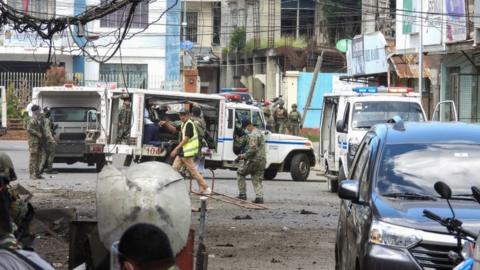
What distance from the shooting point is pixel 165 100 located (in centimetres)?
2416

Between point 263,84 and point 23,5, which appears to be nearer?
point 23,5

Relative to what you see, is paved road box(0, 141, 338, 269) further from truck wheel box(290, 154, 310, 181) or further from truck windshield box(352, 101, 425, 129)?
truck windshield box(352, 101, 425, 129)

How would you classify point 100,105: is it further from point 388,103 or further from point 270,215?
point 270,215

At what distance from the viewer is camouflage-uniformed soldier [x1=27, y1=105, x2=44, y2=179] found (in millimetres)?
22516

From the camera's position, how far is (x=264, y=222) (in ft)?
48.3

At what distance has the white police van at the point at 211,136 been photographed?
77.0 feet

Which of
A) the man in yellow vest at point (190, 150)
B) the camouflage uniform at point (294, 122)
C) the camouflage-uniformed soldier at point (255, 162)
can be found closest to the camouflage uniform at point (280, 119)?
the camouflage uniform at point (294, 122)

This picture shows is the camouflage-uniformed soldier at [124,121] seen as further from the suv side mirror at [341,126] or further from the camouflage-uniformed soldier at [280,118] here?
the camouflage-uniformed soldier at [280,118]

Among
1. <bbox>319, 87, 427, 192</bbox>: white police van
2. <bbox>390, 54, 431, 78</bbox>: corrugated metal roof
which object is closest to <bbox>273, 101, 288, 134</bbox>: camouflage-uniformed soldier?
<bbox>390, 54, 431, 78</bbox>: corrugated metal roof

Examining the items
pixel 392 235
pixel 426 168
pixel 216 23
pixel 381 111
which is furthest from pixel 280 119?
pixel 216 23

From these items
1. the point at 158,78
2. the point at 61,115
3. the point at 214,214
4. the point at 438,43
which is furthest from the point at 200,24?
the point at 214,214

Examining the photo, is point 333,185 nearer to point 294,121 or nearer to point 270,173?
point 270,173

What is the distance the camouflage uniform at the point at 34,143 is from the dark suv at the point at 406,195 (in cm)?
1459

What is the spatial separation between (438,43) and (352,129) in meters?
12.8
